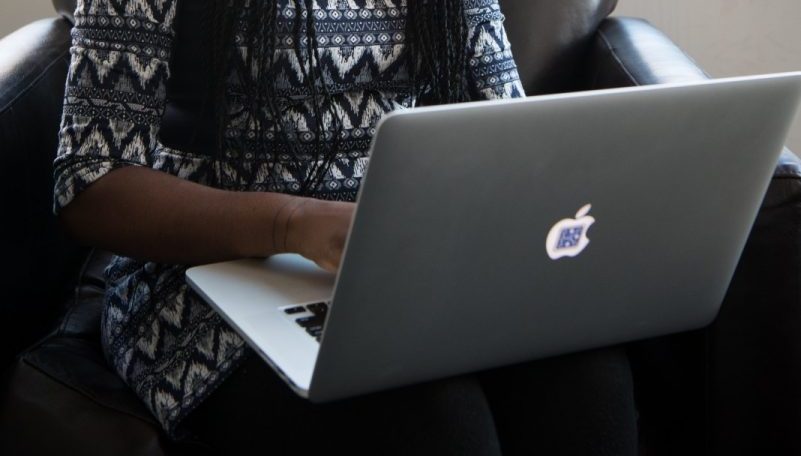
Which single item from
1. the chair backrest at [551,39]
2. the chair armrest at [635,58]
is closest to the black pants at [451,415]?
the chair armrest at [635,58]

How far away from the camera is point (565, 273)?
2.41 ft

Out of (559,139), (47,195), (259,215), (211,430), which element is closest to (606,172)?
(559,139)

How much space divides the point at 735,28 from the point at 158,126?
1241 millimetres

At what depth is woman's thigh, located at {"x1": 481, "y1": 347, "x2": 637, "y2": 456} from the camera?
2.78 ft

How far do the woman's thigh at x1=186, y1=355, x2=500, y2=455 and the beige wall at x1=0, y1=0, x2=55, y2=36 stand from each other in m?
1.05

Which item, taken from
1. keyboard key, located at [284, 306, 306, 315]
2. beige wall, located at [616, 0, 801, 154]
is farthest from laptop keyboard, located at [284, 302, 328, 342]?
beige wall, located at [616, 0, 801, 154]

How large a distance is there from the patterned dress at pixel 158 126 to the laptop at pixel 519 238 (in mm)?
132

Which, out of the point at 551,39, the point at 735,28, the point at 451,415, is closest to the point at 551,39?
the point at 551,39

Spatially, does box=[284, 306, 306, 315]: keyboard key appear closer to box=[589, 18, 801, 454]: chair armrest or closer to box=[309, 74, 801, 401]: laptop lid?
box=[309, 74, 801, 401]: laptop lid

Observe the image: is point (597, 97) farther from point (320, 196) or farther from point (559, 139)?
point (320, 196)

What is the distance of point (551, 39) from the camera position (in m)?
1.46

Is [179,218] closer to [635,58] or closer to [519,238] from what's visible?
[519,238]

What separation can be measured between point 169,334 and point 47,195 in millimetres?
312

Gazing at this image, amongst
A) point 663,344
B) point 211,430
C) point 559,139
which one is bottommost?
point 663,344
